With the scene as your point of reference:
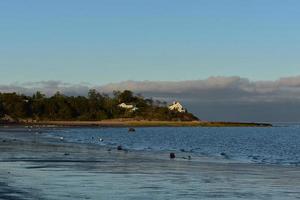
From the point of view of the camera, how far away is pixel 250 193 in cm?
2662

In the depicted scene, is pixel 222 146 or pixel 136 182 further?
pixel 222 146

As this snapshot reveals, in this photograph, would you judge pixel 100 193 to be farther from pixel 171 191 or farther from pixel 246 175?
pixel 246 175

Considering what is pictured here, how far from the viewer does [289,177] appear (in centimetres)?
3509

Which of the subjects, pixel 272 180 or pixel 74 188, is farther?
pixel 272 180

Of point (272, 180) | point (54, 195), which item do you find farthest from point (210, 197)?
point (272, 180)

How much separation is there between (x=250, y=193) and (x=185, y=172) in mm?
10950

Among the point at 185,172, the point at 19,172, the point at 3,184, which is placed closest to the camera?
the point at 3,184

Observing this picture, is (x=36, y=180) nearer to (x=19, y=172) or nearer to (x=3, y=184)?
(x=3, y=184)

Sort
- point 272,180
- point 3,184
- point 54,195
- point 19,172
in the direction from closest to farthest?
point 54,195, point 3,184, point 272,180, point 19,172

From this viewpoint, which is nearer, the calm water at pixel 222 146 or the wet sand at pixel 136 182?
the wet sand at pixel 136 182

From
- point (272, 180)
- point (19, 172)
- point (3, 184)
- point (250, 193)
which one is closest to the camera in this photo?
point (250, 193)

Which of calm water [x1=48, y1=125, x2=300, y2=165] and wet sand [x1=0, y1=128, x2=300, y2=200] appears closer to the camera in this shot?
wet sand [x1=0, y1=128, x2=300, y2=200]

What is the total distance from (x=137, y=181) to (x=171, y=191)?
13.7ft

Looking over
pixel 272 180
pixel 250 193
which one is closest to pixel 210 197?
pixel 250 193
